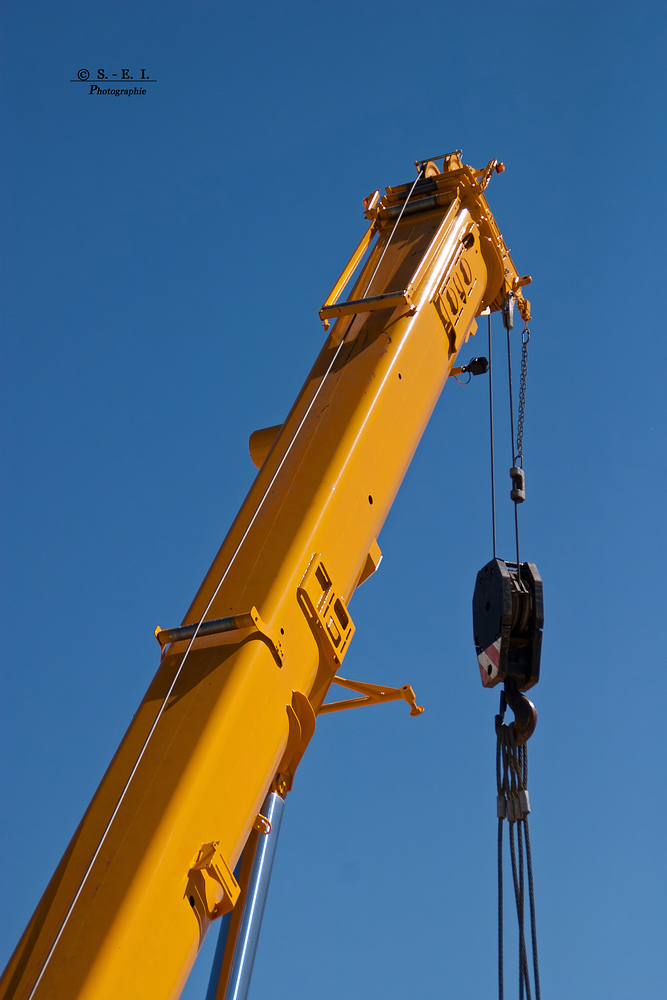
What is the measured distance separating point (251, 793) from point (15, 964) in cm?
102

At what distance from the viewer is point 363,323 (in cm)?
515

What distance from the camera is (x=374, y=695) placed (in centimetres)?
550

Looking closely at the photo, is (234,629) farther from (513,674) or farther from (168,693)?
(513,674)

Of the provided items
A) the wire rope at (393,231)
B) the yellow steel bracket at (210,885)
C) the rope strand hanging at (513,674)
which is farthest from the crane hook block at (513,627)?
the yellow steel bracket at (210,885)

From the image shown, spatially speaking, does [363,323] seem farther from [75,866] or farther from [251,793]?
[75,866]

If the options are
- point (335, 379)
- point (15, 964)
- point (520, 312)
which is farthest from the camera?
point (520, 312)

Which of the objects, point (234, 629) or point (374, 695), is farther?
point (374, 695)

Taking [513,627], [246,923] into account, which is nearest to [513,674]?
[513,627]

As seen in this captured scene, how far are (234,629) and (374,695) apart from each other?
2.02 m

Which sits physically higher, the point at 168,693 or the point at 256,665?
the point at 256,665

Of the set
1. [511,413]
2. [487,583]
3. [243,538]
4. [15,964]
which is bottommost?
[15,964]

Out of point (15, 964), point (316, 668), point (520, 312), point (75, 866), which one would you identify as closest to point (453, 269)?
point (520, 312)

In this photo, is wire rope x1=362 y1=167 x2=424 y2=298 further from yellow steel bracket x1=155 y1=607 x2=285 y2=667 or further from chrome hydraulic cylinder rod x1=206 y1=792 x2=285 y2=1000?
chrome hydraulic cylinder rod x1=206 y1=792 x2=285 y2=1000

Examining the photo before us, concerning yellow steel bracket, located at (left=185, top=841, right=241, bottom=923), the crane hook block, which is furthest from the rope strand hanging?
yellow steel bracket, located at (left=185, top=841, right=241, bottom=923)
